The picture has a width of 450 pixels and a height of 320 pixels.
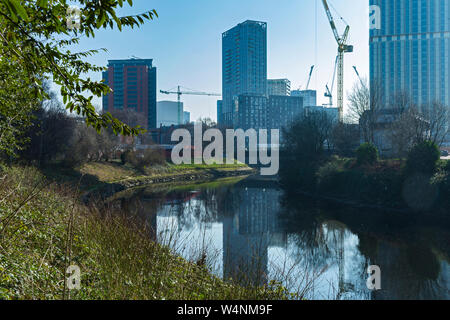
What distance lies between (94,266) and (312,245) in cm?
975

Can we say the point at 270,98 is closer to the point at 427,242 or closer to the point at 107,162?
the point at 107,162

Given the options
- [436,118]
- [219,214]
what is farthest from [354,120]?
[219,214]

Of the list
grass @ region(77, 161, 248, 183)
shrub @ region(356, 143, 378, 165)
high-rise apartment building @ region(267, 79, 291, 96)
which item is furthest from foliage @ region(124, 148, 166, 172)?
high-rise apartment building @ region(267, 79, 291, 96)

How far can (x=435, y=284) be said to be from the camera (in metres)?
9.50

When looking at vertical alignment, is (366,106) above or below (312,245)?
above

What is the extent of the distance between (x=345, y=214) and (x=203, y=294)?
1737 centimetres

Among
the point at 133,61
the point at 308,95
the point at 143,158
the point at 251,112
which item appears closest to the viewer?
the point at 143,158

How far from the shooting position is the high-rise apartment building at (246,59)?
125 m

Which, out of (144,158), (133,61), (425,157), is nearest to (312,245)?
(425,157)

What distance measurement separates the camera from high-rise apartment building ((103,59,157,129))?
211ft

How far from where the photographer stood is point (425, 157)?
19.8 m

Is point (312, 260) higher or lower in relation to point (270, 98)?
lower

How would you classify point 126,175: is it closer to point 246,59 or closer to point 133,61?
point 133,61
